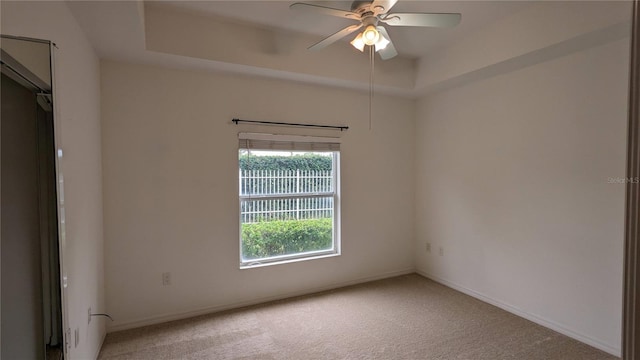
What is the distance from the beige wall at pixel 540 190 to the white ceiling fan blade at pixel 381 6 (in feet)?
5.90

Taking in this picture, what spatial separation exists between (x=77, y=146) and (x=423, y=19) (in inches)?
93.6

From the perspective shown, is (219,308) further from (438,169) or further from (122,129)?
(438,169)

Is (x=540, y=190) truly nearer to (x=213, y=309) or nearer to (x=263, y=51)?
(x=263, y=51)

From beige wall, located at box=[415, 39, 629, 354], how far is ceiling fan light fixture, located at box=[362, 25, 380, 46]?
5.76 feet

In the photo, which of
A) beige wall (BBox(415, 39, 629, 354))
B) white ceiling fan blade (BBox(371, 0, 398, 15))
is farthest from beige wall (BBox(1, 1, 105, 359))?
beige wall (BBox(415, 39, 629, 354))

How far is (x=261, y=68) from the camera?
3051 mm

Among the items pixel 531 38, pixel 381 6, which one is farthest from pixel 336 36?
pixel 531 38

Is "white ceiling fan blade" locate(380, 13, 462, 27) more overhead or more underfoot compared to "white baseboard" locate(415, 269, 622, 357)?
more overhead

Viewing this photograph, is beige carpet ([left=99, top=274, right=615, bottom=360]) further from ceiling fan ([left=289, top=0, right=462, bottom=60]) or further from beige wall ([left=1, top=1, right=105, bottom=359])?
ceiling fan ([left=289, top=0, right=462, bottom=60])

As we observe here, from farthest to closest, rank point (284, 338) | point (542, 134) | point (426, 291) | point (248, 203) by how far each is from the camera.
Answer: point (426, 291), point (248, 203), point (542, 134), point (284, 338)

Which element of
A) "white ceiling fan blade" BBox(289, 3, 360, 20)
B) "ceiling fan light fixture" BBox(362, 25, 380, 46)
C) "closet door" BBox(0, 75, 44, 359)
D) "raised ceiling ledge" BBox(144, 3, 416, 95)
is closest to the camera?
"closet door" BBox(0, 75, 44, 359)

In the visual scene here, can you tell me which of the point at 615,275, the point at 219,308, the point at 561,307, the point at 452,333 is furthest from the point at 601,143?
the point at 219,308

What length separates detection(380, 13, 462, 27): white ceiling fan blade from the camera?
81.4 inches

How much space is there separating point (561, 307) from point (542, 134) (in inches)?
60.7
